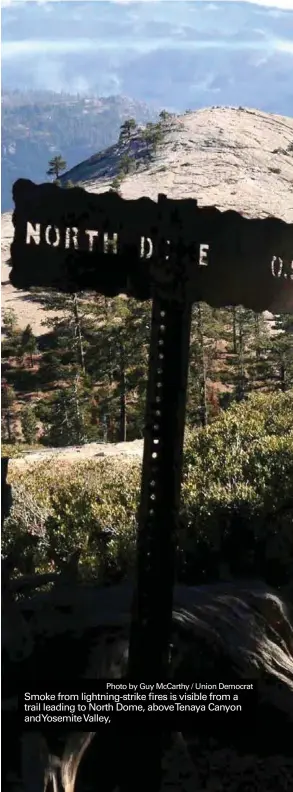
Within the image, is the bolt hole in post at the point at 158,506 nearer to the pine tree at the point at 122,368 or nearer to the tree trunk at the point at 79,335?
the pine tree at the point at 122,368

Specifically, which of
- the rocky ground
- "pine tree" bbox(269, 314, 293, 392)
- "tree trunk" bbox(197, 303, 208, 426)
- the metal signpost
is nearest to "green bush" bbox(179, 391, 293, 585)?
the metal signpost

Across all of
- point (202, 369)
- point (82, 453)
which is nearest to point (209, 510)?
point (82, 453)

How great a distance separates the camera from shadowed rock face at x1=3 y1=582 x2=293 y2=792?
5.38 meters

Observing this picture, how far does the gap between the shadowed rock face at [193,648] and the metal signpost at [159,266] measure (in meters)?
0.57

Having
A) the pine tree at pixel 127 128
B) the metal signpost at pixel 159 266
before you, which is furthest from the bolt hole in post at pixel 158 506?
the pine tree at pixel 127 128

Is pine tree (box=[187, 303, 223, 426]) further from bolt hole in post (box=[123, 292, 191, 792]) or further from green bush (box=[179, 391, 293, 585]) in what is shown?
bolt hole in post (box=[123, 292, 191, 792])

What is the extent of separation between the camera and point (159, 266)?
4859 millimetres

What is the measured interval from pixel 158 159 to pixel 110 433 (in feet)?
165

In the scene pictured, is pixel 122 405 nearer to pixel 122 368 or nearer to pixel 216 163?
pixel 122 368

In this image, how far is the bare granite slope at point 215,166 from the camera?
186 feet

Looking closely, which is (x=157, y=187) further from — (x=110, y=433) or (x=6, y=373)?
(x=110, y=433)

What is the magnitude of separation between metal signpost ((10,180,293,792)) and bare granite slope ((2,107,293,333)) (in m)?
34.6

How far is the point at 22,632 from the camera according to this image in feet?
19.0

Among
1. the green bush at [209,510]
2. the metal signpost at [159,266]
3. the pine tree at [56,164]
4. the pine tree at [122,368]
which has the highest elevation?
the pine tree at [56,164]
